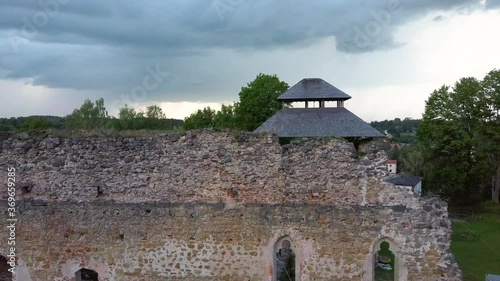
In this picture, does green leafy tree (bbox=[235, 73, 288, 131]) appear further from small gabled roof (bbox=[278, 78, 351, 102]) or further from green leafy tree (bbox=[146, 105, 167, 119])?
green leafy tree (bbox=[146, 105, 167, 119])

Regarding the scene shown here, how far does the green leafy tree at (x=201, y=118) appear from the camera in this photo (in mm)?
59803

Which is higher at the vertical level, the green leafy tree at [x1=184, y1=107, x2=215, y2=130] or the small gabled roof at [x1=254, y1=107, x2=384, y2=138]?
the green leafy tree at [x1=184, y1=107, x2=215, y2=130]

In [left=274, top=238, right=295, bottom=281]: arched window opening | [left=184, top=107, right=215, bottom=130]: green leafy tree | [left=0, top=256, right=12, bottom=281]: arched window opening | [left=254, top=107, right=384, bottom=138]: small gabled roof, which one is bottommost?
[left=274, top=238, right=295, bottom=281]: arched window opening

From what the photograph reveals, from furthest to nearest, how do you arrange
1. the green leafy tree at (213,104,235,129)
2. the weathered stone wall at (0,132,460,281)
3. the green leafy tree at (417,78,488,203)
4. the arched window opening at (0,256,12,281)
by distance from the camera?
the green leafy tree at (213,104,235,129), the green leafy tree at (417,78,488,203), the arched window opening at (0,256,12,281), the weathered stone wall at (0,132,460,281)

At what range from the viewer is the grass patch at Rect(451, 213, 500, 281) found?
1964 centimetres

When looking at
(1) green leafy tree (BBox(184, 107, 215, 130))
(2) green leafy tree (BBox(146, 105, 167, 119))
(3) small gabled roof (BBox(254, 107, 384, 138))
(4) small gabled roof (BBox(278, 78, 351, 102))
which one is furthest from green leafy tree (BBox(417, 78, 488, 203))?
(2) green leafy tree (BBox(146, 105, 167, 119))

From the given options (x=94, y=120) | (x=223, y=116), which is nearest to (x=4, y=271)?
(x=94, y=120)

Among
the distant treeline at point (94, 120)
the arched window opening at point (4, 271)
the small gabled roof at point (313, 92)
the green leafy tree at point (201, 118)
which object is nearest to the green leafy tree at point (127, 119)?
the distant treeline at point (94, 120)

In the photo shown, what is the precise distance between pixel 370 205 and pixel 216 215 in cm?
360

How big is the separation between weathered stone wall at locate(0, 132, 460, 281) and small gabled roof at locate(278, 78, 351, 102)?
2406 centimetres

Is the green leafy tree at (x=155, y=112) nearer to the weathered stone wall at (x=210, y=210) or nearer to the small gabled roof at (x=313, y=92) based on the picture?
the small gabled roof at (x=313, y=92)

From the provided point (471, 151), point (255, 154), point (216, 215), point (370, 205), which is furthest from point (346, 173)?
point (471, 151)

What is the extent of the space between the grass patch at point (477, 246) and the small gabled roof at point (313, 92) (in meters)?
12.8

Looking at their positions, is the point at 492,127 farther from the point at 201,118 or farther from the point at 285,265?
the point at 201,118
